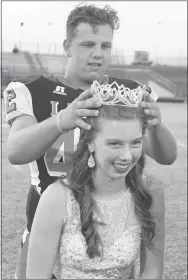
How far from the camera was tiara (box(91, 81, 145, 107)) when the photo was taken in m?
1.46

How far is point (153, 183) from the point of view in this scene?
176 centimetres

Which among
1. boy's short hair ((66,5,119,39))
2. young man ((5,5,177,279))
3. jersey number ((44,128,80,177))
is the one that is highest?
boy's short hair ((66,5,119,39))

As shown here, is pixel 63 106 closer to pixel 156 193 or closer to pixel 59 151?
pixel 59 151

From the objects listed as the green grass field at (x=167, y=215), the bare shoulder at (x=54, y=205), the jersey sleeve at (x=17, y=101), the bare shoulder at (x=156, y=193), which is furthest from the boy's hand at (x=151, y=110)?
the green grass field at (x=167, y=215)

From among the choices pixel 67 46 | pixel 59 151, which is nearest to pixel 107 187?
pixel 59 151

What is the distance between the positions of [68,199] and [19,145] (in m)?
0.25

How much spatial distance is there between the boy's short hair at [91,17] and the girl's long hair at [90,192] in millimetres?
371

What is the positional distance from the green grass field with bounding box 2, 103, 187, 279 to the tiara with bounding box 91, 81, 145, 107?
2648 millimetres

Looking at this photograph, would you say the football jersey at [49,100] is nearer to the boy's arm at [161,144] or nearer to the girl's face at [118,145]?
the boy's arm at [161,144]

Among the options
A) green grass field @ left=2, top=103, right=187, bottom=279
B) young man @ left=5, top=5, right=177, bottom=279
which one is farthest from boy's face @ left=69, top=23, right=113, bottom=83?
green grass field @ left=2, top=103, right=187, bottom=279

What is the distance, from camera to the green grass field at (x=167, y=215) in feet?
13.3

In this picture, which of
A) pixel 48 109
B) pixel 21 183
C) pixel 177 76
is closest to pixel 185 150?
pixel 21 183

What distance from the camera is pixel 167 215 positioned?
5.46m

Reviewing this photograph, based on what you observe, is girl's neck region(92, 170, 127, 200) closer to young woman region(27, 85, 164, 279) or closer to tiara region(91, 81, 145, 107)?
young woman region(27, 85, 164, 279)
